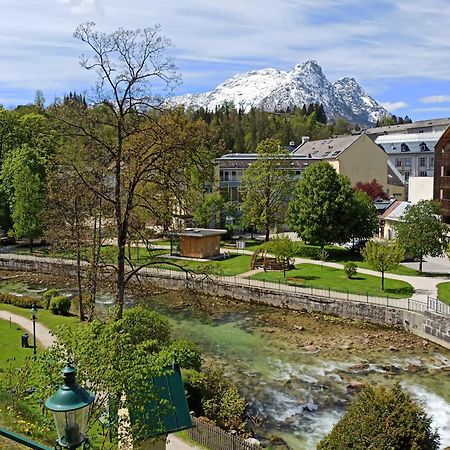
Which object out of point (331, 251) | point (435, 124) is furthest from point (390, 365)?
point (435, 124)

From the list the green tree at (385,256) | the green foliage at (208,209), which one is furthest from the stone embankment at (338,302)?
the green foliage at (208,209)

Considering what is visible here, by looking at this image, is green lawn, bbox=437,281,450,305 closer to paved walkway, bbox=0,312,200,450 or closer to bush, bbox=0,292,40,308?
paved walkway, bbox=0,312,200,450

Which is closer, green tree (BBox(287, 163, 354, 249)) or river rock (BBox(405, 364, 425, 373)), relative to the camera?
river rock (BBox(405, 364, 425, 373))

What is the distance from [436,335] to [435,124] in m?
87.5

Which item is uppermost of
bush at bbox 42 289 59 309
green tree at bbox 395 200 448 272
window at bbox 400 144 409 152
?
window at bbox 400 144 409 152

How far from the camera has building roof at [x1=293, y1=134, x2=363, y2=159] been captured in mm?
67062

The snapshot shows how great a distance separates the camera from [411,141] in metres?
93.9

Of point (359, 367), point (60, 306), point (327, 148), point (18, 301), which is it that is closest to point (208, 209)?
point (18, 301)

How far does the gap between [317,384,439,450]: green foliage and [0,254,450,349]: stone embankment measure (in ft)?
42.7

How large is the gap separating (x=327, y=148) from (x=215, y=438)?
2370 inches

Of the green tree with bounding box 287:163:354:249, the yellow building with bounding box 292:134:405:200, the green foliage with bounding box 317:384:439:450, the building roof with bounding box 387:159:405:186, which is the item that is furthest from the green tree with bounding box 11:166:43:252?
the building roof with bounding box 387:159:405:186

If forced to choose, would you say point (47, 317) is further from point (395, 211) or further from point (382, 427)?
point (395, 211)

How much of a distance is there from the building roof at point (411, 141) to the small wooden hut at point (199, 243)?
57269 millimetres

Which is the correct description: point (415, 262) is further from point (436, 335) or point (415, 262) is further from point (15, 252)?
point (15, 252)
